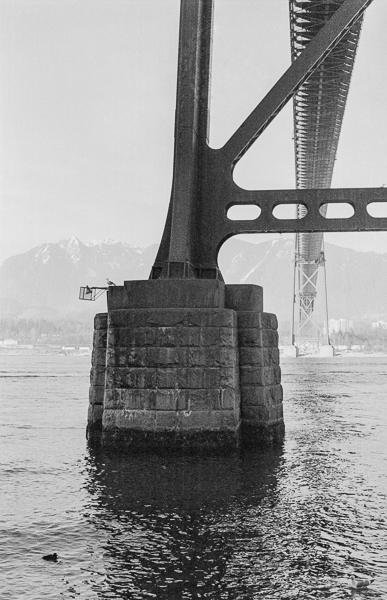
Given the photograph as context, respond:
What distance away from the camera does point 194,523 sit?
19.7ft

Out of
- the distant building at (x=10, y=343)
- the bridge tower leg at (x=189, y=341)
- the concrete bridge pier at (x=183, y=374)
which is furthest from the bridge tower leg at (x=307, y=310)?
the distant building at (x=10, y=343)

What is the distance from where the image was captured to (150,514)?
250 inches

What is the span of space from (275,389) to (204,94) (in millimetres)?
4793

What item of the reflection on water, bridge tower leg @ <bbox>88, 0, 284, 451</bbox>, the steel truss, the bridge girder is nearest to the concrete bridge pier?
bridge tower leg @ <bbox>88, 0, 284, 451</bbox>

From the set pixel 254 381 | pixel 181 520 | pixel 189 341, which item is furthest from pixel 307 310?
pixel 181 520

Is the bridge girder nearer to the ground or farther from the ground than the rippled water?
farther from the ground

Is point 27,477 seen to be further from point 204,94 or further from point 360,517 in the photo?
point 204,94

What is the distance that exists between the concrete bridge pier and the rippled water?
385mm

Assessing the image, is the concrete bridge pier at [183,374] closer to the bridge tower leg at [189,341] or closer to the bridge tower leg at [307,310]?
the bridge tower leg at [189,341]

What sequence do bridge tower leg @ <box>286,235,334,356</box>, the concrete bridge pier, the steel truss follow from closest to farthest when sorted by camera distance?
the concrete bridge pier, the steel truss, bridge tower leg @ <box>286,235,334,356</box>

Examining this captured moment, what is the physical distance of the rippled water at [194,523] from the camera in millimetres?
4551

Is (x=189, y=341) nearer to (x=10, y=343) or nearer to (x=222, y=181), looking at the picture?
(x=222, y=181)

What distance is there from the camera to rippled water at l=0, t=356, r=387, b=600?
4.55 m

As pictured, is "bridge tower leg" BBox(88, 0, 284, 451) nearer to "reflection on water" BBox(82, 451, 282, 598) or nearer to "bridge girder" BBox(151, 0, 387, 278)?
"bridge girder" BBox(151, 0, 387, 278)
